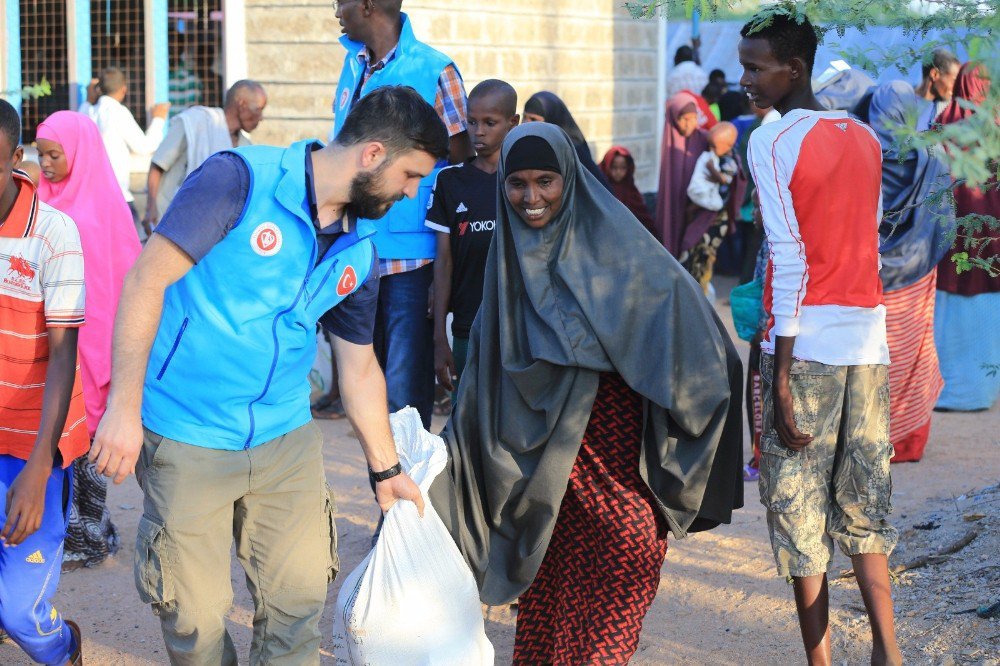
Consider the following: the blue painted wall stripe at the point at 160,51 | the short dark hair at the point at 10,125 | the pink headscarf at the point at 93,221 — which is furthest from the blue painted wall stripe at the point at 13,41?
the short dark hair at the point at 10,125

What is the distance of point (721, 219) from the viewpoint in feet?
34.9

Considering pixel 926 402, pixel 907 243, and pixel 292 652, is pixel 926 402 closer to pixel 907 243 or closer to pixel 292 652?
pixel 907 243

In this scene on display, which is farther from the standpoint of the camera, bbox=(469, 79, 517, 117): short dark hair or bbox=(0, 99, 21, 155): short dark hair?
bbox=(469, 79, 517, 117): short dark hair

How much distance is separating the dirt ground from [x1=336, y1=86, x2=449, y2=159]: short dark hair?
6.73 ft

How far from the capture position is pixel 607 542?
3619mm

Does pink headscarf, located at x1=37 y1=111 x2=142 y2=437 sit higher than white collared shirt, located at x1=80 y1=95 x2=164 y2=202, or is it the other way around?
white collared shirt, located at x1=80 y1=95 x2=164 y2=202

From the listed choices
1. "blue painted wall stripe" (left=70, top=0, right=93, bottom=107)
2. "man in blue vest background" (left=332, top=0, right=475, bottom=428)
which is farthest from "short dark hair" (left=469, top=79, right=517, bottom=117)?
"blue painted wall stripe" (left=70, top=0, right=93, bottom=107)

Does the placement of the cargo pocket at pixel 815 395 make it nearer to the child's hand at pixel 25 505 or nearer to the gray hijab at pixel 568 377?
the gray hijab at pixel 568 377

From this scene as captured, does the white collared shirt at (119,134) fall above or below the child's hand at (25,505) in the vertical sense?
above

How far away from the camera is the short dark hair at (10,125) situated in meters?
3.37

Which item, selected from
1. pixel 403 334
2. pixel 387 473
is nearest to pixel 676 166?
pixel 403 334

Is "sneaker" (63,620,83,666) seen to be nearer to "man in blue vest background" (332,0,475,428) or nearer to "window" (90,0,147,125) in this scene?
"man in blue vest background" (332,0,475,428)

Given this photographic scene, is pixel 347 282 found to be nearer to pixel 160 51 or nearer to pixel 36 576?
pixel 36 576

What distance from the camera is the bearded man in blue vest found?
2773 mm
